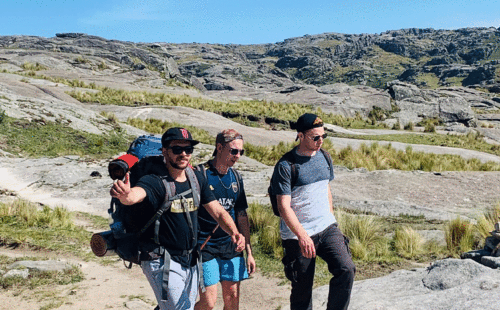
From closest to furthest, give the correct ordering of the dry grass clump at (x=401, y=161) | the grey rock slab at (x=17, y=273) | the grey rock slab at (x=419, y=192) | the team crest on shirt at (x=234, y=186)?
the team crest on shirt at (x=234, y=186), the grey rock slab at (x=17, y=273), the grey rock slab at (x=419, y=192), the dry grass clump at (x=401, y=161)

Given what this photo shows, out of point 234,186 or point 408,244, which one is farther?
point 408,244

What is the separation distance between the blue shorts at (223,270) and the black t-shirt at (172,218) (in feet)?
2.21

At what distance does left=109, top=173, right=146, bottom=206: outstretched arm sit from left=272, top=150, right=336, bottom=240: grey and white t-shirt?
1370mm

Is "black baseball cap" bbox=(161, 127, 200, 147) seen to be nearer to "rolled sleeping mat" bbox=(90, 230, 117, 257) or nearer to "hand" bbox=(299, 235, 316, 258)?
"rolled sleeping mat" bbox=(90, 230, 117, 257)

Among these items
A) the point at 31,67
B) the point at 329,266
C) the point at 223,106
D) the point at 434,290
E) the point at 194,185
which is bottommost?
the point at 434,290

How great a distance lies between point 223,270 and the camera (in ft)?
13.4

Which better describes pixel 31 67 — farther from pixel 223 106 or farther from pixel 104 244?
pixel 104 244

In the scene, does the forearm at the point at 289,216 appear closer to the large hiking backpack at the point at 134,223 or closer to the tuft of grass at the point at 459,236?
the large hiking backpack at the point at 134,223

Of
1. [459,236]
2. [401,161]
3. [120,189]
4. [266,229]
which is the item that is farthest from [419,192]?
[120,189]

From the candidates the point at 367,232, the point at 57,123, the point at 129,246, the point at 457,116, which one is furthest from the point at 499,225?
the point at 457,116

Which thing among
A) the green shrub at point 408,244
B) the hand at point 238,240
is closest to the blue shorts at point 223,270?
the hand at point 238,240

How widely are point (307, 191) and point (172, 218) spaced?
53.5 inches

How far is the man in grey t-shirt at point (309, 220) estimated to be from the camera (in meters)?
3.86

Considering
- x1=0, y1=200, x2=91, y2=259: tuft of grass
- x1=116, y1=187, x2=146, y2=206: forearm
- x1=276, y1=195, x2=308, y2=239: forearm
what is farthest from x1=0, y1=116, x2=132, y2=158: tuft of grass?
x1=116, y1=187, x2=146, y2=206: forearm
